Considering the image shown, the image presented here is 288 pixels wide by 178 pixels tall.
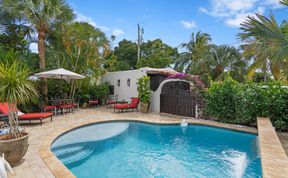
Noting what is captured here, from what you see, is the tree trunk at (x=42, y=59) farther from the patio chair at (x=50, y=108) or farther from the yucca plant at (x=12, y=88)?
the yucca plant at (x=12, y=88)

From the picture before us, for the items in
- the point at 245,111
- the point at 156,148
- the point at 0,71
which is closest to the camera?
the point at 0,71

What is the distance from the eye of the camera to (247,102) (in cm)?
937

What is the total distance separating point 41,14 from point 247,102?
41.2 ft

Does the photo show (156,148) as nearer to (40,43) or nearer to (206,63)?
(40,43)

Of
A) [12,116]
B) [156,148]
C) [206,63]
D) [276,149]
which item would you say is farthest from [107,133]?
[206,63]

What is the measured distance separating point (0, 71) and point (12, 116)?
114 cm

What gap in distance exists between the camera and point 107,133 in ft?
28.9

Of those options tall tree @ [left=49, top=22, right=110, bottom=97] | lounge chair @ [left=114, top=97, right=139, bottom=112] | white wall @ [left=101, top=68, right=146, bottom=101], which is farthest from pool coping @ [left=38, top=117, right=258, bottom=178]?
tall tree @ [left=49, top=22, right=110, bottom=97]

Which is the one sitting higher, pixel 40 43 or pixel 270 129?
pixel 40 43

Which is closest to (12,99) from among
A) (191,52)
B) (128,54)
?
(191,52)

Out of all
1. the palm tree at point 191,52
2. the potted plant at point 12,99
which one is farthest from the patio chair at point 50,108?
the palm tree at point 191,52

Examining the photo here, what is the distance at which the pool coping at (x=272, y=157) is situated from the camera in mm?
3514

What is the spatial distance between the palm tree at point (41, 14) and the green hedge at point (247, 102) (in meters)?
10.4

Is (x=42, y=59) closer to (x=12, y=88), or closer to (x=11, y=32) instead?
(x=11, y=32)
